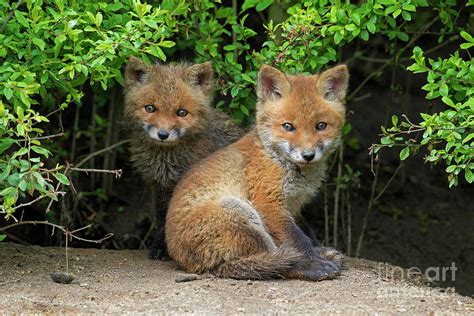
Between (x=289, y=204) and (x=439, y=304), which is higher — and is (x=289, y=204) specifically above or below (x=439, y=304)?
above

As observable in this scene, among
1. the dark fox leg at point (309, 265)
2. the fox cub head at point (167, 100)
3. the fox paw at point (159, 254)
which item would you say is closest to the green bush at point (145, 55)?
the fox cub head at point (167, 100)

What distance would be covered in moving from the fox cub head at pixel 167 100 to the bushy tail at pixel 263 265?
164 centimetres

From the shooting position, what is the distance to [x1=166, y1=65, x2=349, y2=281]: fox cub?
6.48 metres

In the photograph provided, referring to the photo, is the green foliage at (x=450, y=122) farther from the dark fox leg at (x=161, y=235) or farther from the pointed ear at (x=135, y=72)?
the pointed ear at (x=135, y=72)

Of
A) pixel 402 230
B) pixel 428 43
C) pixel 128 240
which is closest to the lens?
pixel 128 240

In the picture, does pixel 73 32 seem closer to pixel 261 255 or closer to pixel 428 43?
pixel 261 255

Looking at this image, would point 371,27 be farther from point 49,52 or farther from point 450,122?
point 49,52

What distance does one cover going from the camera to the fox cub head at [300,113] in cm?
677

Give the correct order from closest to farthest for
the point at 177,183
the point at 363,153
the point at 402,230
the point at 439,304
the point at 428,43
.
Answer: the point at 439,304 < the point at 177,183 < the point at 402,230 < the point at 363,153 < the point at 428,43

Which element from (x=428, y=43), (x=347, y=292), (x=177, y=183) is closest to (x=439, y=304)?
(x=347, y=292)

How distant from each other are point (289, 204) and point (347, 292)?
1116 mm

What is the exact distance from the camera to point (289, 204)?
274 inches

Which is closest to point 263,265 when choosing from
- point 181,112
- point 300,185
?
point 300,185

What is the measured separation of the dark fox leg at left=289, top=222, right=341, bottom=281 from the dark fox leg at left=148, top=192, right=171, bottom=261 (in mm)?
1561
